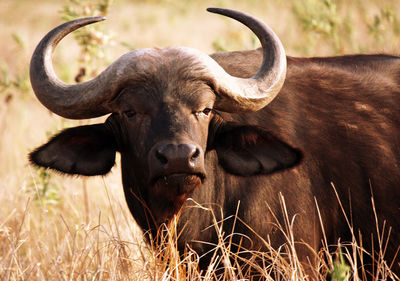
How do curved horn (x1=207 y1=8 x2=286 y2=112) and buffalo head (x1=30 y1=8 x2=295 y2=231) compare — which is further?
curved horn (x1=207 y1=8 x2=286 y2=112)

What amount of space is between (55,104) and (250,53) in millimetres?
1384

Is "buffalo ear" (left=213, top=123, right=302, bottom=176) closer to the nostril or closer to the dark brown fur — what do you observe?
the dark brown fur

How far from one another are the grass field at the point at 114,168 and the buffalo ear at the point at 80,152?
0.17 meters

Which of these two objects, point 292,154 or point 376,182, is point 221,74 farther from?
point 376,182

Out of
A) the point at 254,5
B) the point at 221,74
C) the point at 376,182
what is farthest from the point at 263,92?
the point at 254,5

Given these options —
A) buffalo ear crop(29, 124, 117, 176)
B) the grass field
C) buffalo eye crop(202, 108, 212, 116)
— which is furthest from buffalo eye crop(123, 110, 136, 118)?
the grass field

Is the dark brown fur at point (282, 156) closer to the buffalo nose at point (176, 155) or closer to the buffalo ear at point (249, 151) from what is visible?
the buffalo ear at point (249, 151)

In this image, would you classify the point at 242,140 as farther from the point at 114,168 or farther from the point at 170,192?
the point at 114,168

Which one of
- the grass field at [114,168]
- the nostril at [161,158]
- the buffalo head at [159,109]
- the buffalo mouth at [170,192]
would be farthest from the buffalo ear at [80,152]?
the nostril at [161,158]

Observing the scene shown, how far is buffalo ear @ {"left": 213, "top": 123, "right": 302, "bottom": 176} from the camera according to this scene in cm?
340

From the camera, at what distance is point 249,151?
351cm

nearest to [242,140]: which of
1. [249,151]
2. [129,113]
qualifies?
[249,151]

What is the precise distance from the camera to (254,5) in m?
12.9

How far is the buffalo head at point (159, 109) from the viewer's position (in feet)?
10.2
